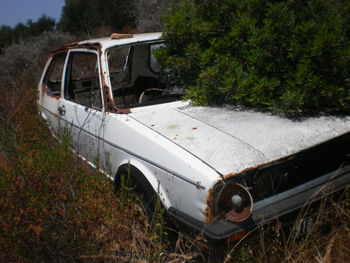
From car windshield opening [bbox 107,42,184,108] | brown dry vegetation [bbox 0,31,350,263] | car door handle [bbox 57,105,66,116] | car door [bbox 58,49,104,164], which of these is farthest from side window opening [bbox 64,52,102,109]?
brown dry vegetation [bbox 0,31,350,263]

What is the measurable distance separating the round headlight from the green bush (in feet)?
2.94

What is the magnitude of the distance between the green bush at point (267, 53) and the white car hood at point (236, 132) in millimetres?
166

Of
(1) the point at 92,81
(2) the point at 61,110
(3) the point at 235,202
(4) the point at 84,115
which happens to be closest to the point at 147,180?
(3) the point at 235,202

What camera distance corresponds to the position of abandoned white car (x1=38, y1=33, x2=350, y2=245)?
7.37 feet

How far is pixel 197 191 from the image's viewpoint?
2244 mm

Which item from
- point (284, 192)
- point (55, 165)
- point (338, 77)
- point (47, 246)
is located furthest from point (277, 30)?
point (47, 246)

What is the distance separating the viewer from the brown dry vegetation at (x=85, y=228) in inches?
89.5

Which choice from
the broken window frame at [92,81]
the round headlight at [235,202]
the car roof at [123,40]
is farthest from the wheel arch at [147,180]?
the car roof at [123,40]

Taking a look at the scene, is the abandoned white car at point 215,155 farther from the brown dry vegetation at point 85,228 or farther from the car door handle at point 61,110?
the car door handle at point 61,110

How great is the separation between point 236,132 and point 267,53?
2.71 ft

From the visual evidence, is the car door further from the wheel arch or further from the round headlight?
the round headlight

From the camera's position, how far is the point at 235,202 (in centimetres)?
222

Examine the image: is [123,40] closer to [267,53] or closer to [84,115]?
[84,115]

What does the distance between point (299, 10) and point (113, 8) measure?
14533 millimetres
